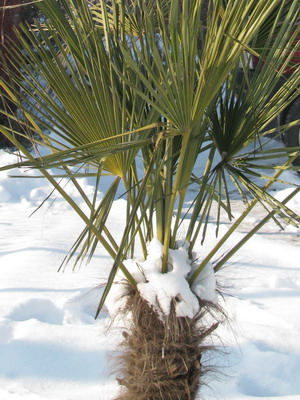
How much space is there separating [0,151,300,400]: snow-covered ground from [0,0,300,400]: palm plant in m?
0.19

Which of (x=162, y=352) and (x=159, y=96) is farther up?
(x=159, y=96)

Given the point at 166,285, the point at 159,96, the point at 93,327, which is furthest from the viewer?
the point at 93,327

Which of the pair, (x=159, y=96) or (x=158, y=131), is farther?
(x=158, y=131)

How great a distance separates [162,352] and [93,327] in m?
1.16

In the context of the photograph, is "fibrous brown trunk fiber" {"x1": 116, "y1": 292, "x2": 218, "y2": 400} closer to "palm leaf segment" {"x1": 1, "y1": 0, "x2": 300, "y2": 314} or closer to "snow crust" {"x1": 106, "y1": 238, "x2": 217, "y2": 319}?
"snow crust" {"x1": 106, "y1": 238, "x2": 217, "y2": 319}

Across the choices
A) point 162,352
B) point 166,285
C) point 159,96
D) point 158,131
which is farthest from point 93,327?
point 159,96

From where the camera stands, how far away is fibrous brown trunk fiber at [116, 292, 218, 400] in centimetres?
176

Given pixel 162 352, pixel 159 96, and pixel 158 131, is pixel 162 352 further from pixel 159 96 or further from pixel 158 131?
pixel 159 96

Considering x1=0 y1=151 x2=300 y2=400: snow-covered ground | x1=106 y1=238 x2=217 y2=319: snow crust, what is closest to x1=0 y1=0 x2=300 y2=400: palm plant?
x1=106 y1=238 x2=217 y2=319: snow crust

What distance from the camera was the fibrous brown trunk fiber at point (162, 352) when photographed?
69.1 inches

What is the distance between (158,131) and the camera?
175cm

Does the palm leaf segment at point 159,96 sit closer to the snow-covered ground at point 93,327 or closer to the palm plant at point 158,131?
the palm plant at point 158,131

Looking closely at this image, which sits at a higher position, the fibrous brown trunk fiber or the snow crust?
the snow crust

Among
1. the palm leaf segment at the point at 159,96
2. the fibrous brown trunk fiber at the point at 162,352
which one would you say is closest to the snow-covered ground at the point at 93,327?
the fibrous brown trunk fiber at the point at 162,352
